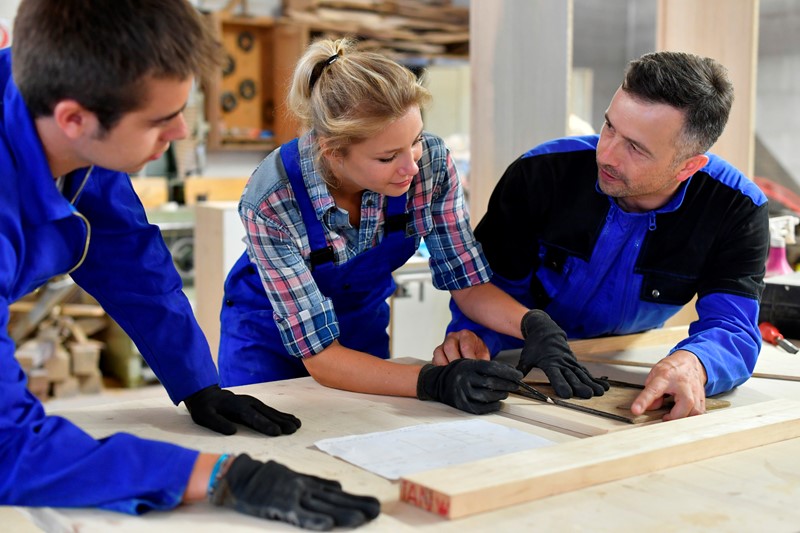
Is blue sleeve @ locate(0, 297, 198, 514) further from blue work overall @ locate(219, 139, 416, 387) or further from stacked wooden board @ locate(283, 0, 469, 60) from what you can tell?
stacked wooden board @ locate(283, 0, 469, 60)

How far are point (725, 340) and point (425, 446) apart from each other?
0.82 meters

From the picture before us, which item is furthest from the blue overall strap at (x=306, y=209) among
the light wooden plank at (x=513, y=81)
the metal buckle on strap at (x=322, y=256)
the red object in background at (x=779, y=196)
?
the red object in background at (x=779, y=196)

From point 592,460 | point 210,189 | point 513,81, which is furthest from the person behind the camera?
point 210,189

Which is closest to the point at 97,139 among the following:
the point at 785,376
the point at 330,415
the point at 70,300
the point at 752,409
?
the point at 330,415

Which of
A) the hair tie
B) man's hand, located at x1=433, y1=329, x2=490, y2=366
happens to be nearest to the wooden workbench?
man's hand, located at x1=433, y1=329, x2=490, y2=366

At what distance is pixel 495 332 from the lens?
2.25m

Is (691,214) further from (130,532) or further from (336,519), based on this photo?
(130,532)

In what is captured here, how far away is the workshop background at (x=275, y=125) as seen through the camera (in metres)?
3.98

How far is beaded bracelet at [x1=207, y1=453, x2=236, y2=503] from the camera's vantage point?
1.24 meters

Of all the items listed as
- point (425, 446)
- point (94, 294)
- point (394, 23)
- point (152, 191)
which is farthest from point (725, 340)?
point (394, 23)

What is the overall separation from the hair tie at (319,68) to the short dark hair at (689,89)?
67 cm

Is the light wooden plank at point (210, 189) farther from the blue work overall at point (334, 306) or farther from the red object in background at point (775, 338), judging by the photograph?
the red object in background at point (775, 338)

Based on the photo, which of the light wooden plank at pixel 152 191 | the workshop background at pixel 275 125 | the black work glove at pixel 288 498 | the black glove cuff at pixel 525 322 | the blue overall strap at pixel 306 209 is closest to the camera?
the black work glove at pixel 288 498

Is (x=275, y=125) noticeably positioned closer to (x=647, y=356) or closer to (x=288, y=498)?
(x=647, y=356)
